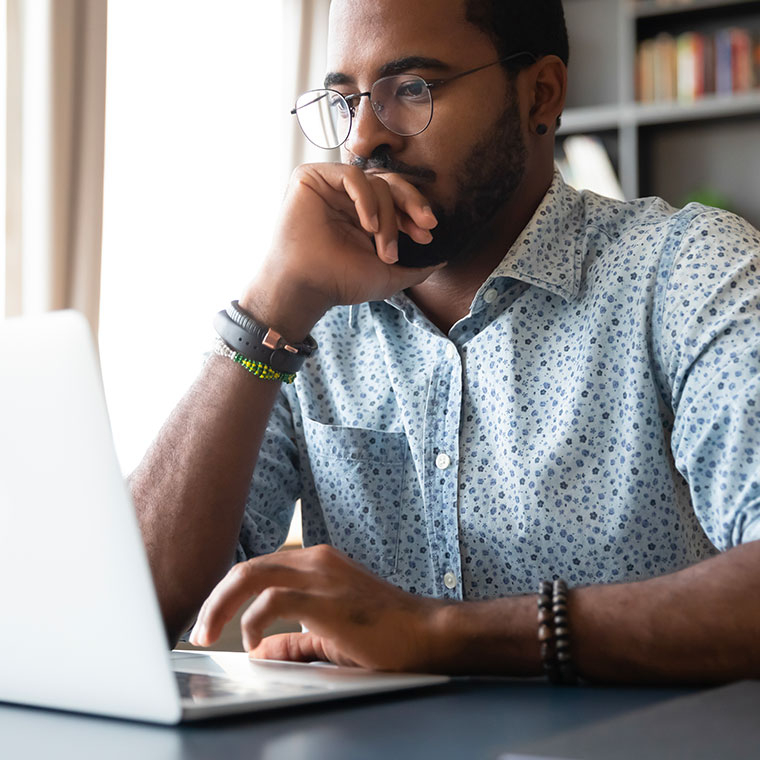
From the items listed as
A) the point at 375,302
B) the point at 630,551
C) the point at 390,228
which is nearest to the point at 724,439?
the point at 630,551

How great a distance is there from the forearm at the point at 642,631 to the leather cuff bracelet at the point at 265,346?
18.9 inches

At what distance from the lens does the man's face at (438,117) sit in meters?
1.40

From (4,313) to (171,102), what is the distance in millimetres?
881

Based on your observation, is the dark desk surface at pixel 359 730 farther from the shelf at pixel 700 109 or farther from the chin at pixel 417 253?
the shelf at pixel 700 109

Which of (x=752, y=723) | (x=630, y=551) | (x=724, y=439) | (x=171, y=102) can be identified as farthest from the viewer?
(x=171, y=102)

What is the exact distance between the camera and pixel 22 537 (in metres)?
0.67

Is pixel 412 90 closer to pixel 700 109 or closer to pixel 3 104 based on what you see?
pixel 3 104

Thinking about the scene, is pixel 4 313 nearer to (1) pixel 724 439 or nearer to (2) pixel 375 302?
(2) pixel 375 302

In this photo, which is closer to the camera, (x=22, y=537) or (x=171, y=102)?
(x=22, y=537)

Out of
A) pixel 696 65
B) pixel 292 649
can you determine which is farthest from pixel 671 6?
pixel 292 649

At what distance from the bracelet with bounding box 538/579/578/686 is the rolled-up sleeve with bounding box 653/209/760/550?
23cm

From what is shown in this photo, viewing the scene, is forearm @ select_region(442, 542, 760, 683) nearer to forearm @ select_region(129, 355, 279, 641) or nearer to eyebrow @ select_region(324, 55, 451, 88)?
forearm @ select_region(129, 355, 279, 641)

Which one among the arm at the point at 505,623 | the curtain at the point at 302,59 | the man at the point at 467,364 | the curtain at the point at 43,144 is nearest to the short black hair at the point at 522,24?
the man at the point at 467,364

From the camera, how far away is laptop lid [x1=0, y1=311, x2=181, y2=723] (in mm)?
616
